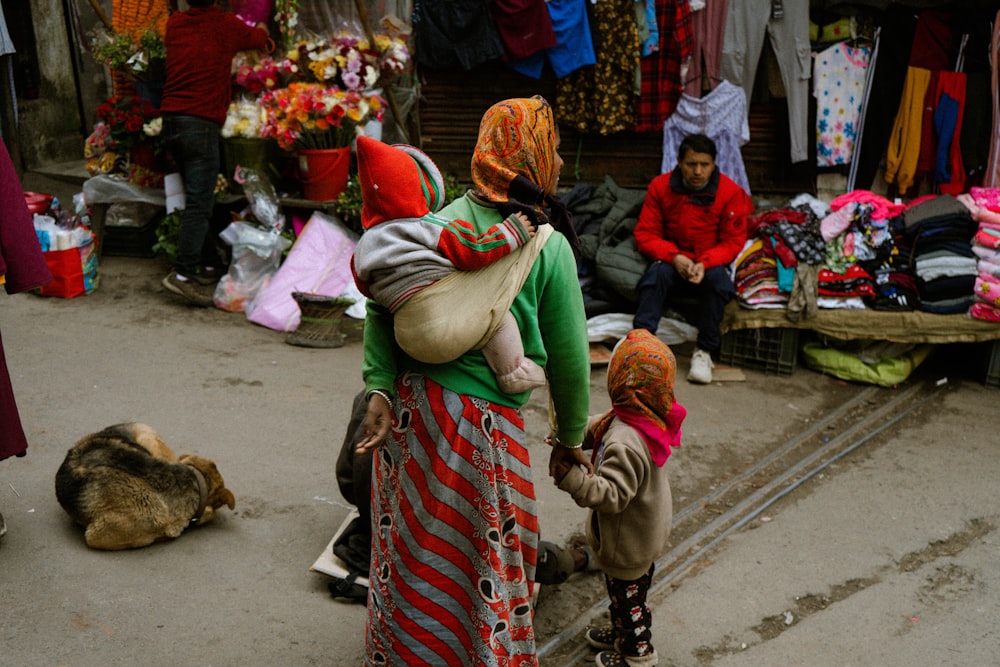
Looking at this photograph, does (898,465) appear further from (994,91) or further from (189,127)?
(189,127)

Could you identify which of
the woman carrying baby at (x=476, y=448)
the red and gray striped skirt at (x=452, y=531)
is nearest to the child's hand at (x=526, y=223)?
the woman carrying baby at (x=476, y=448)

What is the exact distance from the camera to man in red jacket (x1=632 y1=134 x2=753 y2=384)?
5.52 meters

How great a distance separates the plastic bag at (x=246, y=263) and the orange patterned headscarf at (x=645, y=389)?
13.1 feet

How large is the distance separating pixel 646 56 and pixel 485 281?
16.4ft

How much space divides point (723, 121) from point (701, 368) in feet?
6.95

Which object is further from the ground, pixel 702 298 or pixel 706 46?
pixel 706 46

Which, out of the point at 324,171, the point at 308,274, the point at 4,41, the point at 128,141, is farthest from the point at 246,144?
the point at 4,41

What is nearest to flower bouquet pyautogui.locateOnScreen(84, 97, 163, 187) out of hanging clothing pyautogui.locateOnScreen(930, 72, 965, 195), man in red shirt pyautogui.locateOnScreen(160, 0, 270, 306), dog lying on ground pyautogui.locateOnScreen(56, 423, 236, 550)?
man in red shirt pyautogui.locateOnScreen(160, 0, 270, 306)

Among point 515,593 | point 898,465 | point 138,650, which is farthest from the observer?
point 898,465

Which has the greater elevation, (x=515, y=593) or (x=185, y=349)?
(x=515, y=593)

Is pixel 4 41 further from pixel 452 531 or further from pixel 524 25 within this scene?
pixel 452 531

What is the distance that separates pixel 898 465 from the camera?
4.54 meters

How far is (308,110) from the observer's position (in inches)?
239

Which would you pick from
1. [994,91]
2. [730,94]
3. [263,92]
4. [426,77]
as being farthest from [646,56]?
[263,92]
